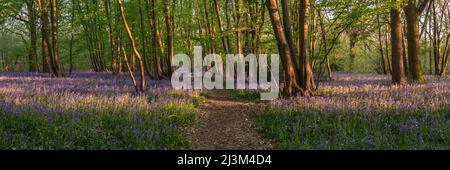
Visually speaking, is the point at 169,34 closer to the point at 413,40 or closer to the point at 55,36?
the point at 55,36

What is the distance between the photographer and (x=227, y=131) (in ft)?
27.8

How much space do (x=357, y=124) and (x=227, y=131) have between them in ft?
9.70

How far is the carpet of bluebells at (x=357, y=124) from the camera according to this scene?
6.29m

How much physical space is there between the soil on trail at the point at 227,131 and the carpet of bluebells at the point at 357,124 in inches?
13.1

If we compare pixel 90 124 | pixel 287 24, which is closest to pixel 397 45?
pixel 287 24

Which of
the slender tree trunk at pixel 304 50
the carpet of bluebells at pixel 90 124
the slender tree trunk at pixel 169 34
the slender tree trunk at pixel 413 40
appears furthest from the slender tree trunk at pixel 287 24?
the slender tree trunk at pixel 169 34

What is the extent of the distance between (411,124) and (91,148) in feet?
20.5

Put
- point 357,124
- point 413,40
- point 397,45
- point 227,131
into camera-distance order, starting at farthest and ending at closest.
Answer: point 413,40
point 397,45
point 227,131
point 357,124

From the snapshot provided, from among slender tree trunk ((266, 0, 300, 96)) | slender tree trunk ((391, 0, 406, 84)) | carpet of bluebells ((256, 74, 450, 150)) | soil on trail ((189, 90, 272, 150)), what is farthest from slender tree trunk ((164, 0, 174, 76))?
slender tree trunk ((391, 0, 406, 84))

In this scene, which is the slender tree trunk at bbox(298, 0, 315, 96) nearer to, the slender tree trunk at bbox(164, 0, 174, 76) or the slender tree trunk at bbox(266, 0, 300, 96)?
the slender tree trunk at bbox(266, 0, 300, 96)

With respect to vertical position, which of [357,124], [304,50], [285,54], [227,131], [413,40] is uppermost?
[413,40]

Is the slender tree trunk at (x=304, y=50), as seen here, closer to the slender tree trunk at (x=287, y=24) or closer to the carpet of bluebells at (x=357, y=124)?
the slender tree trunk at (x=287, y=24)
